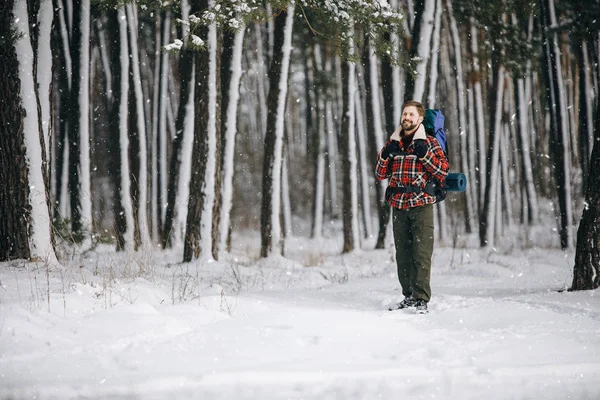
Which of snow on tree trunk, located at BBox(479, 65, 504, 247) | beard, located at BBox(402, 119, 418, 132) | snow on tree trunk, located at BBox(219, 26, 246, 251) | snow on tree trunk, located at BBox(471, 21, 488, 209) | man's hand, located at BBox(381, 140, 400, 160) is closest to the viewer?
beard, located at BBox(402, 119, 418, 132)

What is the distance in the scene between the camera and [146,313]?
4.49 metres

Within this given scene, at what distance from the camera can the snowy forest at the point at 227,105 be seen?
6816 mm

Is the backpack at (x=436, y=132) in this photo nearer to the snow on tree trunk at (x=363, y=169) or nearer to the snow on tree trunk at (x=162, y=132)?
the snow on tree trunk at (x=162, y=132)

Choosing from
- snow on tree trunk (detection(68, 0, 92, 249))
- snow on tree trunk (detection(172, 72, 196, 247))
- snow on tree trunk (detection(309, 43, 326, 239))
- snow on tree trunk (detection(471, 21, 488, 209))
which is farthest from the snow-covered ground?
snow on tree trunk (detection(309, 43, 326, 239))

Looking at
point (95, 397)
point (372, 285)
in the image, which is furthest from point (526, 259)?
point (95, 397)

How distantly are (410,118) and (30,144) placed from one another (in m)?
4.68

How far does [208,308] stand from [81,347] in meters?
1.35

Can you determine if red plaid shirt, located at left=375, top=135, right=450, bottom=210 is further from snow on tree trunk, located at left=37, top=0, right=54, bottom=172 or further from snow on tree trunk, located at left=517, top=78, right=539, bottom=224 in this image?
snow on tree trunk, located at left=517, top=78, right=539, bottom=224

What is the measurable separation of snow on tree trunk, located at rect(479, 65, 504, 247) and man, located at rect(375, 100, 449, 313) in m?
10.6

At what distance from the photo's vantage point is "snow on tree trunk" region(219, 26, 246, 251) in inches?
426

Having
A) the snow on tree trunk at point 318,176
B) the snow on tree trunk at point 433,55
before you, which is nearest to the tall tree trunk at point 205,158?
the snow on tree trunk at point 433,55

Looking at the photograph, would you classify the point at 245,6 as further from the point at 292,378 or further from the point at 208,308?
the point at 292,378

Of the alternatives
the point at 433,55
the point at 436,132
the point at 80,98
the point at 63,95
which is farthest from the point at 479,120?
the point at 436,132

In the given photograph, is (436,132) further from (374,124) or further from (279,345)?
(374,124)
